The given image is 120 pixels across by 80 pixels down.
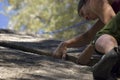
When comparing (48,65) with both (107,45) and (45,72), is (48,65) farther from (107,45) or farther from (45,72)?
(107,45)

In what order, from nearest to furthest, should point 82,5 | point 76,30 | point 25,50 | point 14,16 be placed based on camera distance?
point 82,5
point 25,50
point 76,30
point 14,16

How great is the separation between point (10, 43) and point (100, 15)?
3.57ft

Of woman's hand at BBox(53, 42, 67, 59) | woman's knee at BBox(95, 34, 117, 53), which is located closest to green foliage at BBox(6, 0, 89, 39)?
woman's hand at BBox(53, 42, 67, 59)

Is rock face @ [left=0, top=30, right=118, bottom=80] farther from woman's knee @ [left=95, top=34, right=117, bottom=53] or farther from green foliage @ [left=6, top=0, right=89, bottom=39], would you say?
green foliage @ [left=6, top=0, right=89, bottom=39]

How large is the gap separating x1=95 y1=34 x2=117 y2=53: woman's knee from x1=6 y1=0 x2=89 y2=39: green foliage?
387 inches

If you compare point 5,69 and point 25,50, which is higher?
point 5,69

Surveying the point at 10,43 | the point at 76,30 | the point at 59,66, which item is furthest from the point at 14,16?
the point at 59,66

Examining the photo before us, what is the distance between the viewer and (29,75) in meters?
2.38

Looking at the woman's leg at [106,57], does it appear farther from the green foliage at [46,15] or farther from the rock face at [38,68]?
the green foliage at [46,15]

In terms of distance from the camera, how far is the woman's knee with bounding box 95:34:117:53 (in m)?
2.37

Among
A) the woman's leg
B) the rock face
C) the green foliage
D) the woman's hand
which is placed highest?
the woman's leg

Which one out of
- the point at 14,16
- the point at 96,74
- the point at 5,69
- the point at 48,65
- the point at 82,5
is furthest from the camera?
the point at 14,16

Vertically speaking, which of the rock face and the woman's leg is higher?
the woman's leg

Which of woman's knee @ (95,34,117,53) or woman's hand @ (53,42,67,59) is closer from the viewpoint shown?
woman's knee @ (95,34,117,53)
